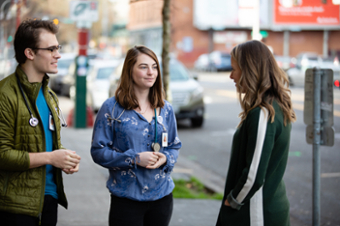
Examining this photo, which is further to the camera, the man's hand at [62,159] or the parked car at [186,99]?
the parked car at [186,99]

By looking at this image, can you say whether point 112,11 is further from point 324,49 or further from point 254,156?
point 254,156

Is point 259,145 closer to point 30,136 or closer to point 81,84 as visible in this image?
point 30,136

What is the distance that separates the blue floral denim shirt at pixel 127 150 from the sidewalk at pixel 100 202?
85.6 inches

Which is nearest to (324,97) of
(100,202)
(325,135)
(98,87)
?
(325,135)

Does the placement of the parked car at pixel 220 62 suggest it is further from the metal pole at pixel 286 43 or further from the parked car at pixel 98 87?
the parked car at pixel 98 87

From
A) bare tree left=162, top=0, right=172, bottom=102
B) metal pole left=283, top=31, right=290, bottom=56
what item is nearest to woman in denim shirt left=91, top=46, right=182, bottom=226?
bare tree left=162, top=0, right=172, bottom=102

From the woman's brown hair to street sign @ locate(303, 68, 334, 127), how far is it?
6.04 ft

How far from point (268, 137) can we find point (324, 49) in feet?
188

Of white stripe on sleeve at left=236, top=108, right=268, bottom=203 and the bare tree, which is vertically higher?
the bare tree

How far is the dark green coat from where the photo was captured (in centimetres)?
244

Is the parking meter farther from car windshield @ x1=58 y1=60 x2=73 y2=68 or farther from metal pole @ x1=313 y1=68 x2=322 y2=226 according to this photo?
car windshield @ x1=58 y1=60 x2=73 y2=68

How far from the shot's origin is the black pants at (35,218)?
2518 millimetres

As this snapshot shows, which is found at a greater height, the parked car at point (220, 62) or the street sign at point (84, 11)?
the street sign at point (84, 11)

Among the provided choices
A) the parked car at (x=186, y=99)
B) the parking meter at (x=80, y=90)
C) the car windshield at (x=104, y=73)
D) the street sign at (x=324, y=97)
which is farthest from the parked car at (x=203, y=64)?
the street sign at (x=324, y=97)
